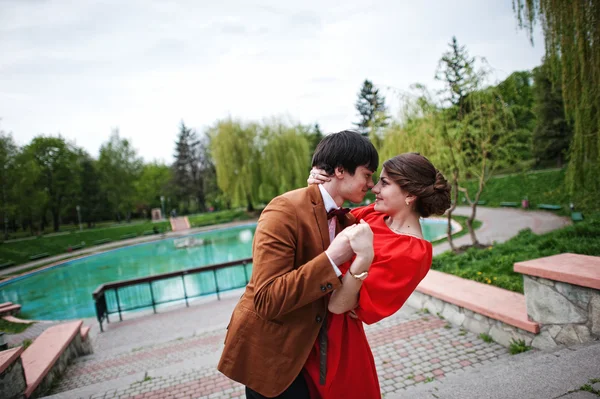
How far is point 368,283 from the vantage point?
1.34 metres

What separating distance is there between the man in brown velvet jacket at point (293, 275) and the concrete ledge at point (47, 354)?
3641 millimetres

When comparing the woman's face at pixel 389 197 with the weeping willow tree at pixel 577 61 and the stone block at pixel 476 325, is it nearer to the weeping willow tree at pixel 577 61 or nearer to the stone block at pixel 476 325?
the stone block at pixel 476 325

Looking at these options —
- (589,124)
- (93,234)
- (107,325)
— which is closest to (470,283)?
(589,124)

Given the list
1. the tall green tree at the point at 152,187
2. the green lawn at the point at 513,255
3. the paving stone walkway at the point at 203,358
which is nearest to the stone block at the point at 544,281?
the paving stone walkway at the point at 203,358

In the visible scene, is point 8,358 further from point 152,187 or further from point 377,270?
point 152,187

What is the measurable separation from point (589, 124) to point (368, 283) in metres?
5.21

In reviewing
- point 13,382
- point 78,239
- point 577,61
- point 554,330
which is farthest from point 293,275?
point 78,239

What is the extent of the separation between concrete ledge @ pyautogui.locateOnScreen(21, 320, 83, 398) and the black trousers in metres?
3.50

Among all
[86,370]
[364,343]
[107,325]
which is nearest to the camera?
[364,343]

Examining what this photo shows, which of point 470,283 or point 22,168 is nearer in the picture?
point 470,283

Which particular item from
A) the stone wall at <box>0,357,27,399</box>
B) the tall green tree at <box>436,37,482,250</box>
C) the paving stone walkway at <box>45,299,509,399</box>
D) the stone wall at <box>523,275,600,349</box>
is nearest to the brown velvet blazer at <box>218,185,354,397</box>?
the paving stone walkway at <box>45,299,509,399</box>

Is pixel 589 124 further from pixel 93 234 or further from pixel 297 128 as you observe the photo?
pixel 93 234

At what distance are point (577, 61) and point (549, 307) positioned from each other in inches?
137

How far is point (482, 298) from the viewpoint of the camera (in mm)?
4102
